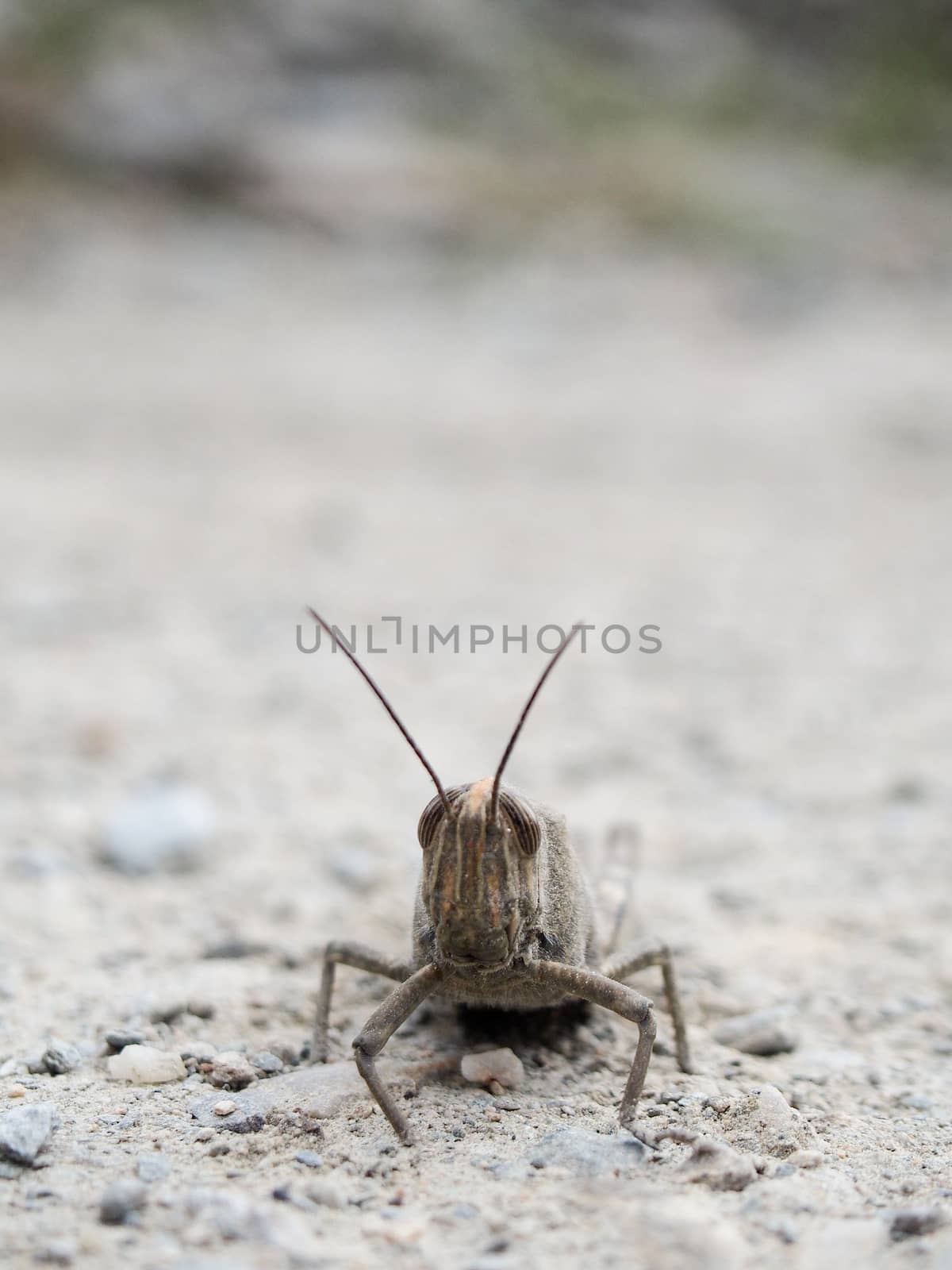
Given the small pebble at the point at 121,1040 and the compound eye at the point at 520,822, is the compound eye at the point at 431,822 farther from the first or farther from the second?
the small pebble at the point at 121,1040

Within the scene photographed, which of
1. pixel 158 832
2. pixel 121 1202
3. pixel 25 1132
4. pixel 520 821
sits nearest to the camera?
pixel 121 1202

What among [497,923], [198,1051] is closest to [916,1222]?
[497,923]

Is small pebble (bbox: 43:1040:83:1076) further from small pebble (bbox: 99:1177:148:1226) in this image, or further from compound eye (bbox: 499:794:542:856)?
compound eye (bbox: 499:794:542:856)

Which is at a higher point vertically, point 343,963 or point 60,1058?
point 343,963

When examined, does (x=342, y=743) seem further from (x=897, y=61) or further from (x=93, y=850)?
(x=897, y=61)

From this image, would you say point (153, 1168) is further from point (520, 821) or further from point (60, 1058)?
point (520, 821)

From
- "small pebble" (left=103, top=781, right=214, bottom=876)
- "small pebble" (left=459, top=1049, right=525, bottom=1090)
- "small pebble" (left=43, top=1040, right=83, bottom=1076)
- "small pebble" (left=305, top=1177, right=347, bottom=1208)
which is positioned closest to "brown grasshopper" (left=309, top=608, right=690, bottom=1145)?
"small pebble" (left=459, top=1049, right=525, bottom=1090)
